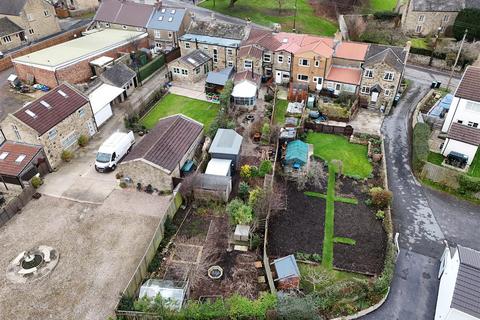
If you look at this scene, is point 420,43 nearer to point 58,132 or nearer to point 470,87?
point 470,87

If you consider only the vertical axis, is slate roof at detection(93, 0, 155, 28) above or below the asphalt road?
above

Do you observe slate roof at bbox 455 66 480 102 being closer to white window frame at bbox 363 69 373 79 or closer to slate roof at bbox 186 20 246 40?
white window frame at bbox 363 69 373 79

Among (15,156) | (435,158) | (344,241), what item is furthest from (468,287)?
(15,156)

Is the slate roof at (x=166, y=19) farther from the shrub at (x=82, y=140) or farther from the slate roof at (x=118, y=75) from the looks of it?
the shrub at (x=82, y=140)

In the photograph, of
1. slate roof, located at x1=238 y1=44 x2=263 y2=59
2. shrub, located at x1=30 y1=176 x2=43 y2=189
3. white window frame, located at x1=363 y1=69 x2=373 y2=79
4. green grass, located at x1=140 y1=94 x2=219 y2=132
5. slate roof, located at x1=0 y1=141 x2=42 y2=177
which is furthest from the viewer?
slate roof, located at x1=238 y1=44 x2=263 y2=59

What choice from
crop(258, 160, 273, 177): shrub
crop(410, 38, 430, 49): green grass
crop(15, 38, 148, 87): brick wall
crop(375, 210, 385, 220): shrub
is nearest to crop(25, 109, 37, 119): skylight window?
crop(15, 38, 148, 87): brick wall

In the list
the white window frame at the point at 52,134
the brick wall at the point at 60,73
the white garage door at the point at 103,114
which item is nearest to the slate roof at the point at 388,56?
the white garage door at the point at 103,114

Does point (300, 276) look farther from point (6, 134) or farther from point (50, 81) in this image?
point (50, 81)
